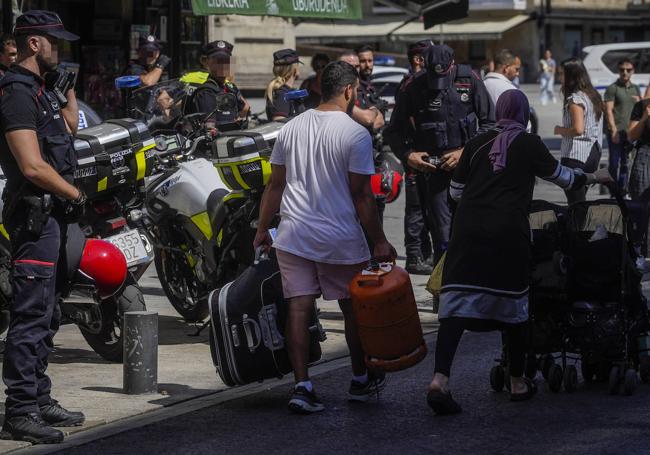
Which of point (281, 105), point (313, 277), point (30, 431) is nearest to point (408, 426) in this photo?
point (313, 277)

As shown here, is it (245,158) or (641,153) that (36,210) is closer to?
(245,158)

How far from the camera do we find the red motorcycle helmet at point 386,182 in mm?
10805

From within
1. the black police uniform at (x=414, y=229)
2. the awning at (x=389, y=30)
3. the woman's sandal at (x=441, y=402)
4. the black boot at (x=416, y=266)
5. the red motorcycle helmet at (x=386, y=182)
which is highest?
the red motorcycle helmet at (x=386, y=182)

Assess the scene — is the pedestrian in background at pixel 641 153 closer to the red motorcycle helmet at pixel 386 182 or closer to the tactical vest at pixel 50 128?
the red motorcycle helmet at pixel 386 182

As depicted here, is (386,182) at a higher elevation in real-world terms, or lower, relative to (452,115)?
lower

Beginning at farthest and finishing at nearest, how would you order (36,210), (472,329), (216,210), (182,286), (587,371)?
1. (182,286)
2. (216,210)
3. (587,371)
4. (472,329)
5. (36,210)

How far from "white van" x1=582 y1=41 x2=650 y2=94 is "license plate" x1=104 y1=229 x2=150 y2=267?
22.6 meters

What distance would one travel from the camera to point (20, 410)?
6.53 m

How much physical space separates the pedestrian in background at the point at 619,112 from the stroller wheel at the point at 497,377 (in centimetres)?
1143

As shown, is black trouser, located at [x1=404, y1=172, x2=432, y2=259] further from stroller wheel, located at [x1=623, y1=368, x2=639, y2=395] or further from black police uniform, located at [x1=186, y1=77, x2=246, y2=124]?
stroller wheel, located at [x1=623, y1=368, x2=639, y2=395]

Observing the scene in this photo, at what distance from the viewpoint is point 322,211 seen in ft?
23.3

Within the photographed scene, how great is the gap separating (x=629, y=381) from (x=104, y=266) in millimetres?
2675

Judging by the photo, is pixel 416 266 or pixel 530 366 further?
pixel 416 266

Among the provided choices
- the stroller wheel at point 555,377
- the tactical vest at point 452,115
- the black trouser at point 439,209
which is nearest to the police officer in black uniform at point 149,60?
the tactical vest at point 452,115
